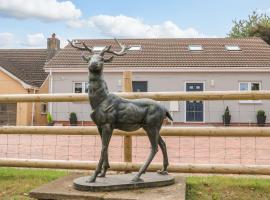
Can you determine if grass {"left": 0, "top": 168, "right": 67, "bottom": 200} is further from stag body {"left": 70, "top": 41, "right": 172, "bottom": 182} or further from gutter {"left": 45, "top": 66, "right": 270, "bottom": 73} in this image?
gutter {"left": 45, "top": 66, "right": 270, "bottom": 73}

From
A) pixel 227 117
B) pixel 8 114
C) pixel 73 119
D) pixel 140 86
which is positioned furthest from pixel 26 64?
pixel 227 117

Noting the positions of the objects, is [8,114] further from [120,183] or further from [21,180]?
[120,183]

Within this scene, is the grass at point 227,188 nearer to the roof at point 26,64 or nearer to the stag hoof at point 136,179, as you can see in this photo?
the stag hoof at point 136,179

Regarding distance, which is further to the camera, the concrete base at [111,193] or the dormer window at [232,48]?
the dormer window at [232,48]

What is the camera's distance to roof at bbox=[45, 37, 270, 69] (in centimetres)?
2017

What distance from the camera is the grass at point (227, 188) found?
488 cm

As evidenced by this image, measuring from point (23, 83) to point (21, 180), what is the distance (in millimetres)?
17115

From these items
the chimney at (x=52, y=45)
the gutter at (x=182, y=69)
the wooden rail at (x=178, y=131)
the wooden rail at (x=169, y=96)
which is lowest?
the wooden rail at (x=178, y=131)

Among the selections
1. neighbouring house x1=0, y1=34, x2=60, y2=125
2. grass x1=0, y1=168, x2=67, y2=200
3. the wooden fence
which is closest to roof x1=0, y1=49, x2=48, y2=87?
neighbouring house x1=0, y1=34, x2=60, y2=125

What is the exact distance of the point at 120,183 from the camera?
4422 mm

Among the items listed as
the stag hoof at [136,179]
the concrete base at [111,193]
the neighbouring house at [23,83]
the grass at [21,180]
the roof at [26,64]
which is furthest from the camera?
the roof at [26,64]

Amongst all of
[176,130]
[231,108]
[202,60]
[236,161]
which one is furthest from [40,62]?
[176,130]

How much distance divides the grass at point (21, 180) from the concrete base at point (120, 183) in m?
0.95

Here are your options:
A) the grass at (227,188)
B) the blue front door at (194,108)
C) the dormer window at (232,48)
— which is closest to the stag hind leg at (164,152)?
the grass at (227,188)
